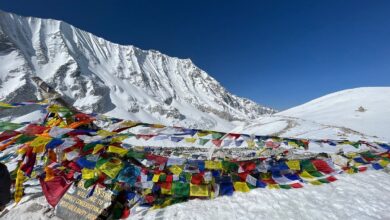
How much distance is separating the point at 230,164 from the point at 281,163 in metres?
2.19

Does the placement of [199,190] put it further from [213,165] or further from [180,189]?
[213,165]

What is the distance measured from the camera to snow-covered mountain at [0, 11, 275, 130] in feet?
441

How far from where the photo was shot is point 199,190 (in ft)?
26.6

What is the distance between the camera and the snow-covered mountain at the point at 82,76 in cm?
13438

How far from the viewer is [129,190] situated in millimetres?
8086

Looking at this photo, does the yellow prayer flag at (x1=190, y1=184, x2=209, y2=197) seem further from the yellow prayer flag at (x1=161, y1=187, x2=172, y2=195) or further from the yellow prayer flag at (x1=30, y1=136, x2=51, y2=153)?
the yellow prayer flag at (x1=30, y1=136, x2=51, y2=153)

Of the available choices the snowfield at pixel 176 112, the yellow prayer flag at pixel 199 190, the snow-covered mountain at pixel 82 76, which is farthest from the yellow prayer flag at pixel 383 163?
the snow-covered mountain at pixel 82 76

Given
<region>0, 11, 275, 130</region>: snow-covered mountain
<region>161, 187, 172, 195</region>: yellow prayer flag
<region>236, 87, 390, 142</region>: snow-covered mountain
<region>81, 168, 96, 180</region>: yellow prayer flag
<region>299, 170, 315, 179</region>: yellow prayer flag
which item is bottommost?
<region>161, 187, 172, 195</region>: yellow prayer flag

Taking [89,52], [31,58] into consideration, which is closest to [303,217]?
[31,58]

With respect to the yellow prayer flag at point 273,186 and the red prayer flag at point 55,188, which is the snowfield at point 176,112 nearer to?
the yellow prayer flag at point 273,186

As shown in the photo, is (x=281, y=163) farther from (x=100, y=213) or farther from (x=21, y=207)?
(x=21, y=207)

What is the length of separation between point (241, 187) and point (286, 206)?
1560 mm

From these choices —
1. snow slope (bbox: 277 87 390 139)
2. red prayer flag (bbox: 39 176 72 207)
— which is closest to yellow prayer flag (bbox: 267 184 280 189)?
red prayer flag (bbox: 39 176 72 207)

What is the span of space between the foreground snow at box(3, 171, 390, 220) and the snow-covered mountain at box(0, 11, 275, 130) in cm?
13441
